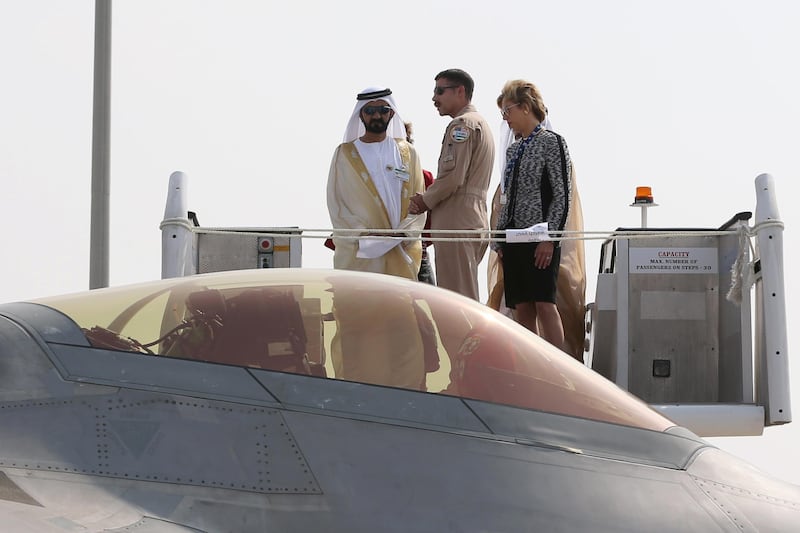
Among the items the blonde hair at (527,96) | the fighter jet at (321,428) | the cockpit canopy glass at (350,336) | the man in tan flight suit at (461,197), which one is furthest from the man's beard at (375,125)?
the fighter jet at (321,428)

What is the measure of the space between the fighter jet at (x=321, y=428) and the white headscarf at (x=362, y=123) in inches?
172

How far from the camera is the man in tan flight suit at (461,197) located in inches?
352

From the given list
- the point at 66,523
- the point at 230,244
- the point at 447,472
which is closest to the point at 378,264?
the point at 230,244

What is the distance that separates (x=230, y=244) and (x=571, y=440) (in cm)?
567

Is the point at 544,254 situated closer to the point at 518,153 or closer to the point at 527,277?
the point at 527,277

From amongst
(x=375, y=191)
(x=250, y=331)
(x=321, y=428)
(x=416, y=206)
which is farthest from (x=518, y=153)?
(x=321, y=428)

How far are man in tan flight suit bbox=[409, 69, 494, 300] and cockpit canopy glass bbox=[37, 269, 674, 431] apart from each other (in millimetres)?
4038

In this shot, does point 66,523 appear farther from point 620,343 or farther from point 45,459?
point 620,343

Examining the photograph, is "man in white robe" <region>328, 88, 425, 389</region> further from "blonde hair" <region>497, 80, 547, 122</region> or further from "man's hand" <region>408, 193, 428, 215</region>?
"blonde hair" <region>497, 80, 547, 122</region>

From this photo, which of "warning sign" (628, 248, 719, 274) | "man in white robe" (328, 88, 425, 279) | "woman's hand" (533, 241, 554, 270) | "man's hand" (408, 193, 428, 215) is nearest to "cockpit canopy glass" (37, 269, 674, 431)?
"woman's hand" (533, 241, 554, 270)

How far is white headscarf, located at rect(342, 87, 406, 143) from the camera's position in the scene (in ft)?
29.6

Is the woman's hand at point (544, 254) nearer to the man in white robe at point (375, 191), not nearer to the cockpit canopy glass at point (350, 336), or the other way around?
the man in white robe at point (375, 191)

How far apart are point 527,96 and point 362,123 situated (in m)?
1.39

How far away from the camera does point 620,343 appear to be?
9656 mm
